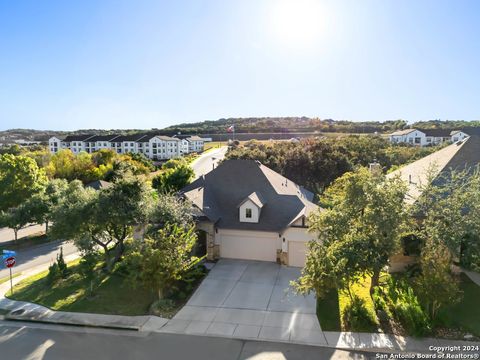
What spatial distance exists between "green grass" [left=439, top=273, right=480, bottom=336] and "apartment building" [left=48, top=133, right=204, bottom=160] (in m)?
97.5

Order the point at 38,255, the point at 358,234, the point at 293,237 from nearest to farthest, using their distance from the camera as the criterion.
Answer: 1. the point at 358,234
2. the point at 293,237
3. the point at 38,255

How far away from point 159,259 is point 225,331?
14.9 feet

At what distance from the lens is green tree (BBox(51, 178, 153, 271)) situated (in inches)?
790

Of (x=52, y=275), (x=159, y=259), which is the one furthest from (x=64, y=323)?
(x=52, y=275)

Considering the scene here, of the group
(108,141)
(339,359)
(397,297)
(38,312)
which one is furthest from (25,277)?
(108,141)

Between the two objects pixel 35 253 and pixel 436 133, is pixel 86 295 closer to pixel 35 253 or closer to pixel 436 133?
pixel 35 253

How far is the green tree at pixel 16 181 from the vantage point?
36.2 metres

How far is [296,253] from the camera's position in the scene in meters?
22.7

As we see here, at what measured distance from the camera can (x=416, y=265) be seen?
19984 mm

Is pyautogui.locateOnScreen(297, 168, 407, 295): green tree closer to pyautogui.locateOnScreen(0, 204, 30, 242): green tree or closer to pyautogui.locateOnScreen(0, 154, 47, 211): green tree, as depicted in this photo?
pyautogui.locateOnScreen(0, 204, 30, 242): green tree

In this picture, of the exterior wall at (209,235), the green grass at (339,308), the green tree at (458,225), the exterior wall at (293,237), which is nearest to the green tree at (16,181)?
the exterior wall at (209,235)

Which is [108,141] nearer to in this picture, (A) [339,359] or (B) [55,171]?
(B) [55,171]

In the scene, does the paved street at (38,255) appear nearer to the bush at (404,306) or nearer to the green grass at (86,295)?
the green grass at (86,295)

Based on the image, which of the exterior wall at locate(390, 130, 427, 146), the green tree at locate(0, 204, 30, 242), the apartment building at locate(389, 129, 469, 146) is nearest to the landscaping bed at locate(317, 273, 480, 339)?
the green tree at locate(0, 204, 30, 242)
